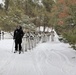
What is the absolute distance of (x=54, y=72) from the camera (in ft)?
42.5

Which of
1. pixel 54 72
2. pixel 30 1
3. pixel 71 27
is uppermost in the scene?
pixel 30 1

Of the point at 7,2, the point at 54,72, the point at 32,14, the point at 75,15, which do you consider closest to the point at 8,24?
the point at 32,14

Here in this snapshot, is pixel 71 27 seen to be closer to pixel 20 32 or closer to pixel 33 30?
pixel 20 32

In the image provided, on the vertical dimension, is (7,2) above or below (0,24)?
above

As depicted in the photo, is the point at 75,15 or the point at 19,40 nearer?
the point at 75,15

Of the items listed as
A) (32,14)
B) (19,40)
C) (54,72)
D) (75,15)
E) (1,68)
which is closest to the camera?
(54,72)

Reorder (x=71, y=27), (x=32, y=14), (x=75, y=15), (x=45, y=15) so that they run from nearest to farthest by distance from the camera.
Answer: (x=75, y=15) → (x=71, y=27) → (x=45, y=15) → (x=32, y=14)

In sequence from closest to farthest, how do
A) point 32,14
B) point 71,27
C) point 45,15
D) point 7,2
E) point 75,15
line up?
point 75,15, point 71,27, point 45,15, point 32,14, point 7,2

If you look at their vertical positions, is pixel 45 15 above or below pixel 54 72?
above

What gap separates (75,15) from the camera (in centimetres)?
1741

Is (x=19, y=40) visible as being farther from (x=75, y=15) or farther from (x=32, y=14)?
(x=32, y=14)

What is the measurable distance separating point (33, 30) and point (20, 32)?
2919cm

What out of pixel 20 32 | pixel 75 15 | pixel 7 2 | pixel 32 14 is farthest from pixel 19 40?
pixel 7 2

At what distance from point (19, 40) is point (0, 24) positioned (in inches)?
1212
